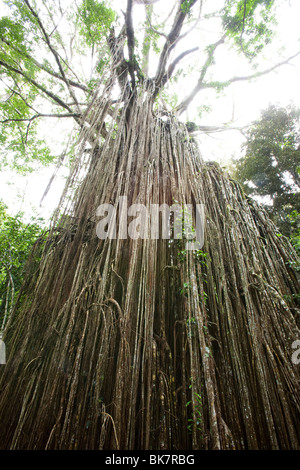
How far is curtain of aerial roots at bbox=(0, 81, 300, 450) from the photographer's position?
128 cm

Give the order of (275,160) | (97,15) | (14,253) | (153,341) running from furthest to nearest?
(275,160) < (14,253) < (97,15) < (153,341)

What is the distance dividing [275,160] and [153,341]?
6349 mm

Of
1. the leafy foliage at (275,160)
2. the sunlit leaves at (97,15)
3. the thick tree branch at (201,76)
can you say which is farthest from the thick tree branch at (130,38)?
the leafy foliage at (275,160)

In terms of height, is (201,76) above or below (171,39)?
above

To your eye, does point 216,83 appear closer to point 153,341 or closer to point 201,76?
point 201,76

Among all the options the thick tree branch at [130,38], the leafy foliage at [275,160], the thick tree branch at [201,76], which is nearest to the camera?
the thick tree branch at [130,38]

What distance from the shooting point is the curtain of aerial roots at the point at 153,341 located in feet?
4.20

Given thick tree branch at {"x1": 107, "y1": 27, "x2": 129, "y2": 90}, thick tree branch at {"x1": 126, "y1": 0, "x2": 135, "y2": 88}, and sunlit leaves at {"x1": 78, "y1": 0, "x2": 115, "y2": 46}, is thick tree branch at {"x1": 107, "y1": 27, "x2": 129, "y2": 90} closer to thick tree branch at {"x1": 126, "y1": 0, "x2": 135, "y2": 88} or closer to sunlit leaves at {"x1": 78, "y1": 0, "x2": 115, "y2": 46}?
thick tree branch at {"x1": 126, "y1": 0, "x2": 135, "y2": 88}

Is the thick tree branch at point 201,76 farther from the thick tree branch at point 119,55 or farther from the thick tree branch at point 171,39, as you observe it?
the thick tree branch at point 119,55

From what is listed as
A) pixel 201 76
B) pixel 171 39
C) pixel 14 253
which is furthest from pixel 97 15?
pixel 14 253

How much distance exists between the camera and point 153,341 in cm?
155

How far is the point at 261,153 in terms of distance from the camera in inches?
241

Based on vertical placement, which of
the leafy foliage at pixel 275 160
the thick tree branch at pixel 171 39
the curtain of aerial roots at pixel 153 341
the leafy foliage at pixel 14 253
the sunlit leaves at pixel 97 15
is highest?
the leafy foliage at pixel 275 160

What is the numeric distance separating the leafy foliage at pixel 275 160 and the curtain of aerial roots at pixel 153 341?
13.2 ft
